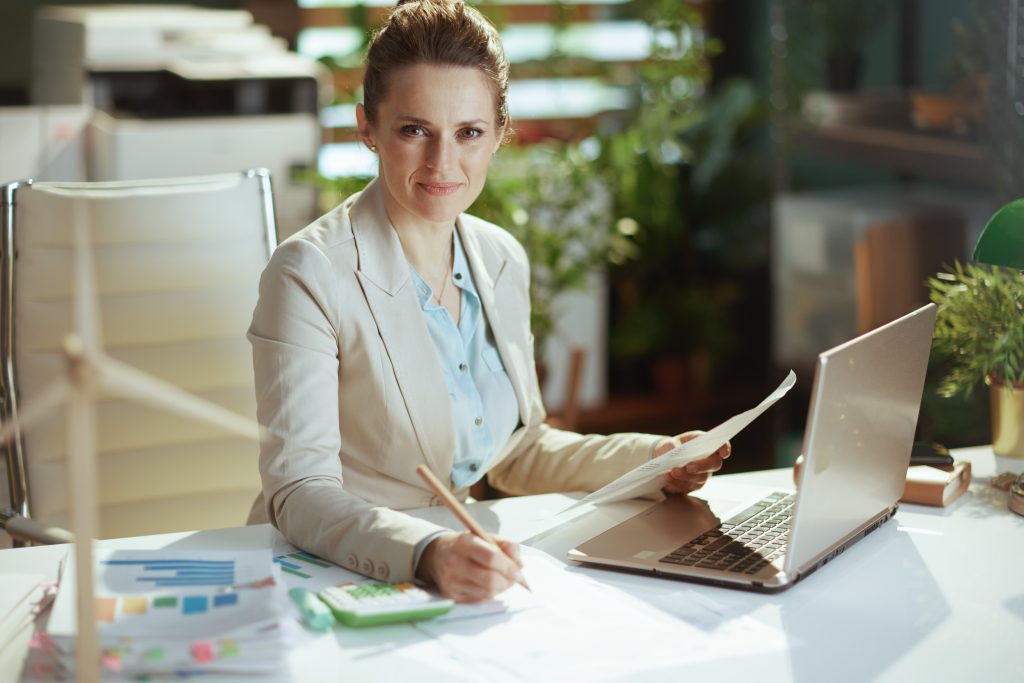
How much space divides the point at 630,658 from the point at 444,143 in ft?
2.25

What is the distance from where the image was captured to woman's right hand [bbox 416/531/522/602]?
1222mm

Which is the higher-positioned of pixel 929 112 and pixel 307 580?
pixel 929 112

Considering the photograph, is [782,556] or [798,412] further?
[798,412]

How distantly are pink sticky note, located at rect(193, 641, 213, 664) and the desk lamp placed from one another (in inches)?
38.8

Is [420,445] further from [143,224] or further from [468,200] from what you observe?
[143,224]

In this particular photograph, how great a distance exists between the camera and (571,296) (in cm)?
402

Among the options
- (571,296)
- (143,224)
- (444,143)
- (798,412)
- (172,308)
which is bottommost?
(798,412)

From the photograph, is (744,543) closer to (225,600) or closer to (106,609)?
(225,600)

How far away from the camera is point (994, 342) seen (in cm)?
166

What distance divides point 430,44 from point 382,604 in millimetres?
690

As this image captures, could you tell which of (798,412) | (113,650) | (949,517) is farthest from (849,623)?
(798,412)

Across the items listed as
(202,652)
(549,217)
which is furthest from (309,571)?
(549,217)

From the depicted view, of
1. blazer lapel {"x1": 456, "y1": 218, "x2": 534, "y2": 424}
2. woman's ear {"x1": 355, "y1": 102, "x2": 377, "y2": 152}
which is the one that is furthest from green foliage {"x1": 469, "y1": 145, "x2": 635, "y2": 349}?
woman's ear {"x1": 355, "y1": 102, "x2": 377, "y2": 152}

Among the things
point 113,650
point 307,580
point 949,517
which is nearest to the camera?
point 113,650
